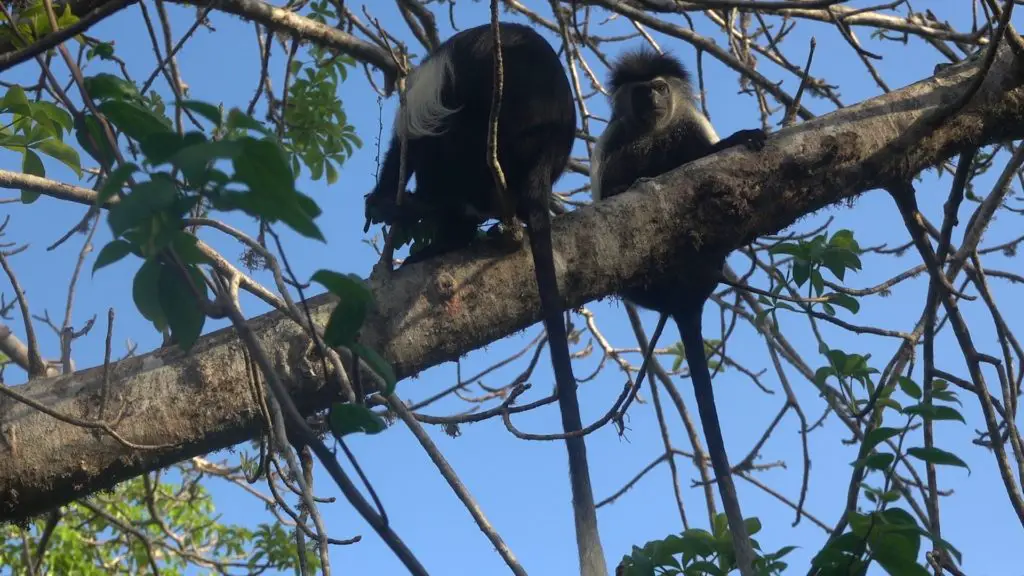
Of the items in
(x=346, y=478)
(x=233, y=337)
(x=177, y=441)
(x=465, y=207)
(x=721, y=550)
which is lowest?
(x=346, y=478)

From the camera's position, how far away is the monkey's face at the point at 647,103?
498 cm

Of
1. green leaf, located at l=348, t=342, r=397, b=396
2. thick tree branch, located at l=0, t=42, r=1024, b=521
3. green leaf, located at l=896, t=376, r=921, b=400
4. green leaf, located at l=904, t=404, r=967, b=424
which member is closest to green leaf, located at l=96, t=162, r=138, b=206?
green leaf, located at l=348, t=342, r=397, b=396

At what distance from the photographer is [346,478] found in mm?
1026

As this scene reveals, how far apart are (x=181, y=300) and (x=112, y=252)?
127 millimetres

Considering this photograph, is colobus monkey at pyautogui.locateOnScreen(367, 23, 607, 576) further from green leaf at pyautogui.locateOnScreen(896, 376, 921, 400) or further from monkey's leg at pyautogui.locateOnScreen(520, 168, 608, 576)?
green leaf at pyautogui.locateOnScreen(896, 376, 921, 400)

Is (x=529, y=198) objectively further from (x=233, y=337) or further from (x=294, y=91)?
(x=294, y=91)

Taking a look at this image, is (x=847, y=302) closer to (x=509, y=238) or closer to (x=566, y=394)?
(x=566, y=394)

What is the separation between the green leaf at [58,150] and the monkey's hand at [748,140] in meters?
2.07

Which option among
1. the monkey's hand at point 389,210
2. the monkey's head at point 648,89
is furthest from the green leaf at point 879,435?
the monkey's head at point 648,89

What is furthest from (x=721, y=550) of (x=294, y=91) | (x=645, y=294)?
(x=294, y=91)

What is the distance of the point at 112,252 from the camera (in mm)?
1030

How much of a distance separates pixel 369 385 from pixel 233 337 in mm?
385

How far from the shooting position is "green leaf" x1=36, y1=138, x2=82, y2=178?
104 inches

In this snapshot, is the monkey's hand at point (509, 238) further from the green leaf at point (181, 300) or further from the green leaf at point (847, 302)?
the green leaf at point (181, 300)
